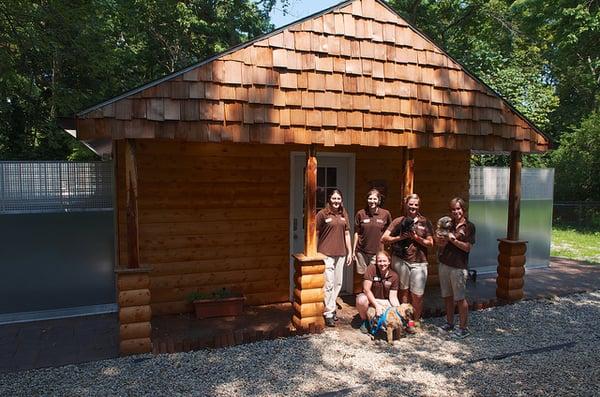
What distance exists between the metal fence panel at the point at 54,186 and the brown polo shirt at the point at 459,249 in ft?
13.7

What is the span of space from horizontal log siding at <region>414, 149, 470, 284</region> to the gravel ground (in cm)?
226

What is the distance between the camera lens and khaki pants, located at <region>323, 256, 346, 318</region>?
4938mm

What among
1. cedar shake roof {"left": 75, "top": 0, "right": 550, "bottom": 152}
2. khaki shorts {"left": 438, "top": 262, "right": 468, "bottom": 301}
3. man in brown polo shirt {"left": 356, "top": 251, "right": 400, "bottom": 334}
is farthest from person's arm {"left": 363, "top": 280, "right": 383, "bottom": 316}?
cedar shake roof {"left": 75, "top": 0, "right": 550, "bottom": 152}

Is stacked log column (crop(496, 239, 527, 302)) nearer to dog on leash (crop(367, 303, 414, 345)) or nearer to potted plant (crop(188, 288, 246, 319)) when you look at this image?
dog on leash (crop(367, 303, 414, 345))

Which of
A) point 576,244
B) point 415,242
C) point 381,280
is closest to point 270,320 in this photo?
point 381,280

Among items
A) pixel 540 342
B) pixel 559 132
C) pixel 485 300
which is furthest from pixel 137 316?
pixel 559 132

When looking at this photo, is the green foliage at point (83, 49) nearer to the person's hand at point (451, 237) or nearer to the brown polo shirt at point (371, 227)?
the brown polo shirt at point (371, 227)

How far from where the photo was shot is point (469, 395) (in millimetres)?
3494

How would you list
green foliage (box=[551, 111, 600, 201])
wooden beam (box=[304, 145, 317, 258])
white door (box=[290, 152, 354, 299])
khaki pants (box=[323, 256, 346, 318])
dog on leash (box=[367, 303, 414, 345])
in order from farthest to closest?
1. green foliage (box=[551, 111, 600, 201])
2. white door (box=[290, 152, 354, 299])
3. khaki pants (box=[323, 256, 346, 318])
4. wooden beam (box=[304, 145, 317, 258])
5. dog on leash (box=[367, 303, 414, 345])

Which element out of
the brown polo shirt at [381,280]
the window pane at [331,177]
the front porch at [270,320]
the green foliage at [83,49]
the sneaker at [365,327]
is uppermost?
the green foliage at [83,49]

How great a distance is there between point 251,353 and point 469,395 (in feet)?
6.45

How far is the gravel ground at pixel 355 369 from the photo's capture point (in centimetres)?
355

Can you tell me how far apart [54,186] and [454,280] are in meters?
4.81

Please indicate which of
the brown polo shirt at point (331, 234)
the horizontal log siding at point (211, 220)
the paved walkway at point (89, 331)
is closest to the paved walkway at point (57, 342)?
the paved walkway at point (89, 331)
